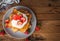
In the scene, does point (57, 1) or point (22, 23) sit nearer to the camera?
point (22, 23)

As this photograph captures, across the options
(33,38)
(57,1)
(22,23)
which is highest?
(57,1)

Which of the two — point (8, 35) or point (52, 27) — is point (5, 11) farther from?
point (52, 27)

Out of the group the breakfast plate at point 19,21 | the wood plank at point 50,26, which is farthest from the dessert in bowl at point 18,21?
the wood plank at point 50,26

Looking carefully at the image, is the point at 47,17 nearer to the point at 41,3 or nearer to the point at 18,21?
the point at 41,3

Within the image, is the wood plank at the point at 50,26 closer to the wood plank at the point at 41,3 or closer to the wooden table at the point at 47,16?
the wooden table at the point at 47,16

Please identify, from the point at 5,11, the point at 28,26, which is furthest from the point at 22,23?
the point at 5,11

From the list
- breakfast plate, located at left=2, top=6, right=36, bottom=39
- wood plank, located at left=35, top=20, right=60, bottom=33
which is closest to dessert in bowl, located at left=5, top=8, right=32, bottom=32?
breakfast plate, located at left=2, top=6, right=36, bottom=39
